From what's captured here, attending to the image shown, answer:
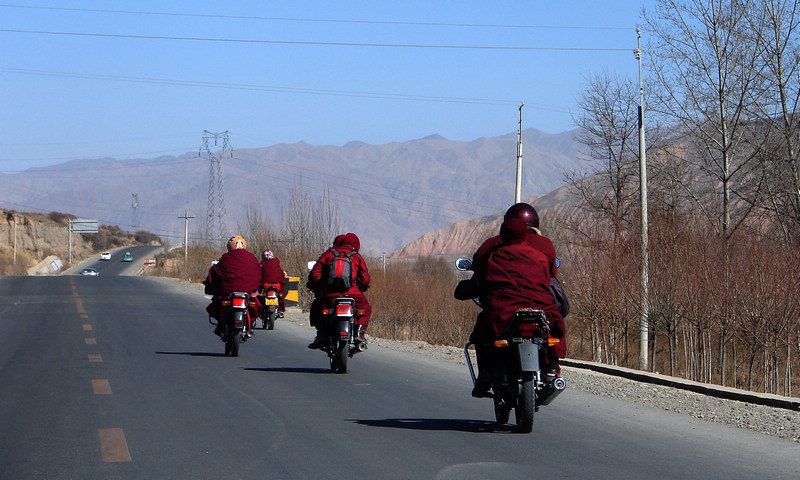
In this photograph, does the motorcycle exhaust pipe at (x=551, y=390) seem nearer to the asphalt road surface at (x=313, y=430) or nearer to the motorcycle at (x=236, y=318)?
the asphalt road surface at (x=313, y=430)

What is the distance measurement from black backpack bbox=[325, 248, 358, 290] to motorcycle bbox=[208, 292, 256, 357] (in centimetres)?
235

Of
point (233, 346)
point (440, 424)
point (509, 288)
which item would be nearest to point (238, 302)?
point (233, 346)

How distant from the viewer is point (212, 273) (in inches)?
629

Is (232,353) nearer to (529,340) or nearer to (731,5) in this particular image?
(529,340)

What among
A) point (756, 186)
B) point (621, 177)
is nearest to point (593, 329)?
point (756, 186)

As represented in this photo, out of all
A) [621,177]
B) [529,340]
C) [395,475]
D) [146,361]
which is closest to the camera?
[395,475]

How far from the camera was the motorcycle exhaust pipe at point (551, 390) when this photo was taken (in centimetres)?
821

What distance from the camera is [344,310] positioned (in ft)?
44.6

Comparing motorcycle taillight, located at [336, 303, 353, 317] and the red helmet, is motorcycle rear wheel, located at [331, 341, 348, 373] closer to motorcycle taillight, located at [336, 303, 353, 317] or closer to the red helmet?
motorcycle taillight, located at [336, 303, 353, 317]

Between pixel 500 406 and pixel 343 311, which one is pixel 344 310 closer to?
pixel 343 311

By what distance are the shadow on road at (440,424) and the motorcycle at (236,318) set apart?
653 cm

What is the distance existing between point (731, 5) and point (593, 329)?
1301 cm

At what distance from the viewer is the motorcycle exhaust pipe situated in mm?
8212

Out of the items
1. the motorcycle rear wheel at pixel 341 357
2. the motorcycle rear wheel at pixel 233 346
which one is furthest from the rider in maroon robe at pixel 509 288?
the motorcycle rear wheel at pixel 233 346
